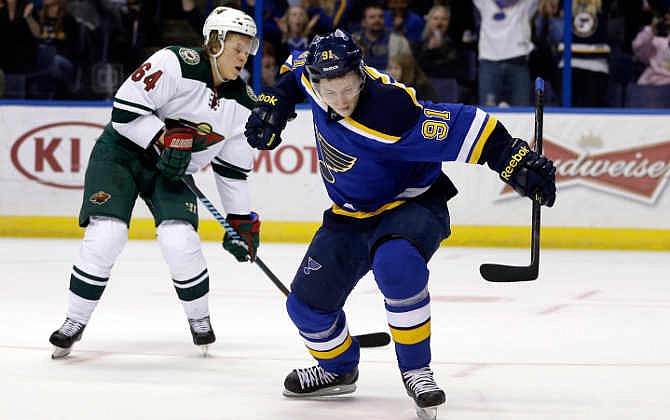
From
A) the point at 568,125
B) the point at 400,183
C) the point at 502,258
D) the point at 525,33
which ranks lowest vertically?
the point at 502,258

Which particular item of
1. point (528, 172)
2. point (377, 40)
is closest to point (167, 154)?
point (528, 172)

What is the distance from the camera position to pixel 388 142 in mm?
2859

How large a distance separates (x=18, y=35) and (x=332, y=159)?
17.8 ft

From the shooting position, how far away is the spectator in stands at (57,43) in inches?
308

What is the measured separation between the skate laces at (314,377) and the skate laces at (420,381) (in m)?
0.31

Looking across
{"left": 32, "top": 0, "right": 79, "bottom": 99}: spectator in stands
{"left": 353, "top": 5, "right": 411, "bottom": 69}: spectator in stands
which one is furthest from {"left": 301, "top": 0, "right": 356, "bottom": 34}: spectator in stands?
{"left": 32, "top": 0, "right": 79, "bottom": 99}: spectator in stands

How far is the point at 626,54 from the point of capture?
7539mm

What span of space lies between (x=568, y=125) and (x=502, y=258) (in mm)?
1093

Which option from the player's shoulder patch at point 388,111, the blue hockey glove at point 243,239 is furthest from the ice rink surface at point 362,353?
the player's shoulder patch at point 388,111

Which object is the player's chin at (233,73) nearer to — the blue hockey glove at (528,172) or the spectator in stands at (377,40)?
the blue hockey glove at (528,172)

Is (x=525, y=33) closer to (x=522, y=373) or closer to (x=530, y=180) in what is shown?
(x=522, y=373)

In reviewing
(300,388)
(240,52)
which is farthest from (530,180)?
(240,52)

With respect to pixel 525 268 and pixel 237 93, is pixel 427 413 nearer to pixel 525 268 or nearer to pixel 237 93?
pixel 525 268

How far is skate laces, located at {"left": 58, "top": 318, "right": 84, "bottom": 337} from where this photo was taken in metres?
3.72
